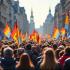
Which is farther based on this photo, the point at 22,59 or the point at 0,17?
the point at 0,17

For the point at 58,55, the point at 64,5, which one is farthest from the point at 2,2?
the point at 58,55

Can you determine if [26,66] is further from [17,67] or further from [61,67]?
[61,67]

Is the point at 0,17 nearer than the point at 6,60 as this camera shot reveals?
No

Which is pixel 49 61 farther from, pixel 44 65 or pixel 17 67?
pixel 17 67

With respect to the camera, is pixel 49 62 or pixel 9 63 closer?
pixel 49 62

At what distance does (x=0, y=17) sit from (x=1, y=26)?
4119 mm

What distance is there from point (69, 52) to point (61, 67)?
58 cm

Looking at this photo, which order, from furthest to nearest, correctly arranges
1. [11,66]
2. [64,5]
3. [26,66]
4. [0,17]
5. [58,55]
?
[64,5] → [0,17] → [58,55] → [11,66] → [26,66]

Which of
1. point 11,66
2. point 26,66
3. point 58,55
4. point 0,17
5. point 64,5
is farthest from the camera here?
point 64,5

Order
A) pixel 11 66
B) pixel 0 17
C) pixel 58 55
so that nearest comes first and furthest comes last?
pixel 11 66 → pixel 58 55 → pixel 0 17

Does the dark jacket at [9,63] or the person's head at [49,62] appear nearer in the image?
the person's head at [49,62]

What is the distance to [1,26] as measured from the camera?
105688 millimetres

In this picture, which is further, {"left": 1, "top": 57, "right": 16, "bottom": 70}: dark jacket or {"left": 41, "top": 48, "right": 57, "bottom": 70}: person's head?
{"left": 1, "top": 57, "right": 16, "bottom": 70}: dark jacket

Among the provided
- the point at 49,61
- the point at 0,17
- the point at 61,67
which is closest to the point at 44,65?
the point at 49,61
